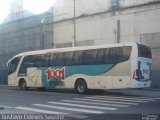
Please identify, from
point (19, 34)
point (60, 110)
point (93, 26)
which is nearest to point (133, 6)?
point (93, 26)

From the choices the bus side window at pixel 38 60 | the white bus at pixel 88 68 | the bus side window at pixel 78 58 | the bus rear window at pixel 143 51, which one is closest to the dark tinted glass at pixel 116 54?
the white bus at pixel 88 68

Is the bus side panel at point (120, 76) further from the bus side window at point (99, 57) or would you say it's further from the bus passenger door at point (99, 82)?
the bus side window at point (99, 57)

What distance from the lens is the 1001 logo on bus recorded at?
25.9m

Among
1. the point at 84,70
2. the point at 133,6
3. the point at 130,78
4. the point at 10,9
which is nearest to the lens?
the point at 130,78

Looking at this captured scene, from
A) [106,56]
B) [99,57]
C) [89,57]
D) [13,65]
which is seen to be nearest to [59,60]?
[89,57]

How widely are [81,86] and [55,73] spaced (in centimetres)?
266

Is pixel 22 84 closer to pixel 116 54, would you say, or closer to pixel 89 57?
pixel 89 57

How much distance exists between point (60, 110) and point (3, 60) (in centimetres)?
3451

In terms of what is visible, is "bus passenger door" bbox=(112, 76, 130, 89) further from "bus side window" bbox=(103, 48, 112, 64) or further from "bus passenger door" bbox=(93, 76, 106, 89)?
"bus side window" bbox=(103, 48, 112, 64)

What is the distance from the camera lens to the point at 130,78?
21.9 m

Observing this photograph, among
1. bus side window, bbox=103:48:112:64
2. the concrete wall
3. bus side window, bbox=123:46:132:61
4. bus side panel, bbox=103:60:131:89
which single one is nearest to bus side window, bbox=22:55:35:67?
bus side window, bbox=103:48:112:64

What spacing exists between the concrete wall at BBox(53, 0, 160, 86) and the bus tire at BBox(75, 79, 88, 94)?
9.94 meters

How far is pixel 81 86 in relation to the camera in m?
24.8

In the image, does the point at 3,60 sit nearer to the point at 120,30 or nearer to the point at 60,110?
the point at 120,30
